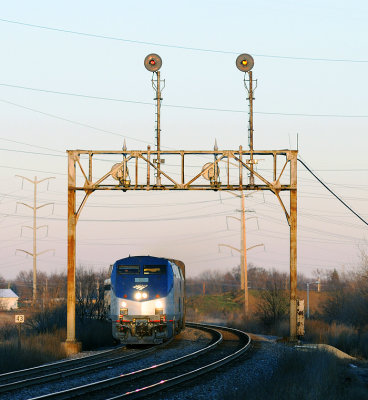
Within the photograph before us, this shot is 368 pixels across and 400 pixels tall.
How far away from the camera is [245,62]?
2838 centimetres

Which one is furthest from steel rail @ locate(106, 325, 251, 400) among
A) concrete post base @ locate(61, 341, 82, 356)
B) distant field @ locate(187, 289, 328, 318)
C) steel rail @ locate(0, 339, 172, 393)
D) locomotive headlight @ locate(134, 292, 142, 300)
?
distant field @ locate(187, 289, 328, 318)

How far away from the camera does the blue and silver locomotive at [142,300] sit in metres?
26.3

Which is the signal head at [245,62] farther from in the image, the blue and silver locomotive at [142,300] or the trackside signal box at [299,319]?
the trackside signal box at [299,319]

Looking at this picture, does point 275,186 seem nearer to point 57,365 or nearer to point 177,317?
point 177,317

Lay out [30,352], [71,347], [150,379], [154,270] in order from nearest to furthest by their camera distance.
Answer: [150,379] → [30,352] → [71,347] → [154,270]

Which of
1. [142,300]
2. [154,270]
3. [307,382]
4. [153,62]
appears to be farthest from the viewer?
[153,62]

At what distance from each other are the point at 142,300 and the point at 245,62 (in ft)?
33.7

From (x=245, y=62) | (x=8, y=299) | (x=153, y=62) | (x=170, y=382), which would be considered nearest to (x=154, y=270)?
(x=153, y=62)

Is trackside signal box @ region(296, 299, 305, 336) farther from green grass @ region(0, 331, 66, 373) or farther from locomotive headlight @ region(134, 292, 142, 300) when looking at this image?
green grass @ region(0, 331, 66, 373)

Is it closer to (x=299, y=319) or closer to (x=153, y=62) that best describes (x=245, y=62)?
(x=153, y=62)

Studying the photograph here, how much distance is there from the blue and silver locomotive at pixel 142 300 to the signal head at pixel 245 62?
8246 mm

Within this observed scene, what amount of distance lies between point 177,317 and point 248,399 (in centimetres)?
1565

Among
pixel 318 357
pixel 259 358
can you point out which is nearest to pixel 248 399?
pixel 318 357

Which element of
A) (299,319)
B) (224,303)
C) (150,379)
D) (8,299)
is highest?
(299,319)
